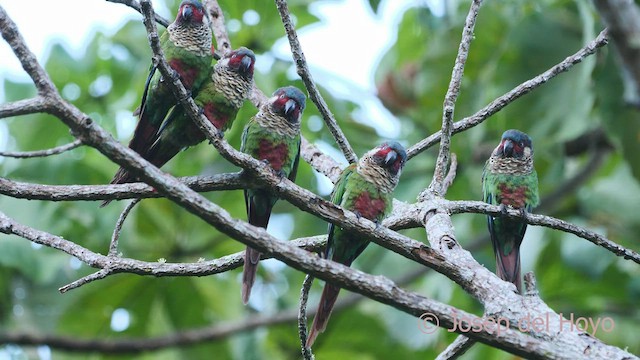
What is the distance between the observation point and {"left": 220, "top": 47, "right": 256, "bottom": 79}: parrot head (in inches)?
209

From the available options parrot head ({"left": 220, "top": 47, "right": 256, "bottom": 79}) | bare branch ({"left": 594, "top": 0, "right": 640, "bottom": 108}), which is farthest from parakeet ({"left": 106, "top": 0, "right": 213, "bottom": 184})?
bare branch ({"left": 594, "top": 0, "right": 640, "bottom": 108})

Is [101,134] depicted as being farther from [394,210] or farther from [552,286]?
[552,286]

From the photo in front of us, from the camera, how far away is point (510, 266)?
562 cm

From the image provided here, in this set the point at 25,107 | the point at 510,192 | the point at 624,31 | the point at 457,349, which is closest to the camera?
the point at 624,31

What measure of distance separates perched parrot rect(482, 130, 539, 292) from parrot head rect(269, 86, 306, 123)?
1.51m

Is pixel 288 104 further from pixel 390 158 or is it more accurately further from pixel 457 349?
pixel 457 349

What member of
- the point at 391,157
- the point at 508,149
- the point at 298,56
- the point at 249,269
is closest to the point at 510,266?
the point at 508,149

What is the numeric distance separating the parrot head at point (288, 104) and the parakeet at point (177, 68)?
0.49 m

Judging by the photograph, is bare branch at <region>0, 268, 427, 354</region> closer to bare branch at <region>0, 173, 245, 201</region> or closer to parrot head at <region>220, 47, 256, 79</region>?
parrot head at <region>220, 47, 256, 79</region>

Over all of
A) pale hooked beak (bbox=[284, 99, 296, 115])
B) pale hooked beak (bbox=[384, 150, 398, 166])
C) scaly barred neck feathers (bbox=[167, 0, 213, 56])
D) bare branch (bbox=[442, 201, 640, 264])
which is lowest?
bare branch (bbox=[442, 201, 640, 264])

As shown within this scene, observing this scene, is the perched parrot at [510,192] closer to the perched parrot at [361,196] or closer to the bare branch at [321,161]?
the perched parrot at [361,196]

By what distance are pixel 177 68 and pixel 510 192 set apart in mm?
2510

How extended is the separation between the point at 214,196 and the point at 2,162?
2382mm

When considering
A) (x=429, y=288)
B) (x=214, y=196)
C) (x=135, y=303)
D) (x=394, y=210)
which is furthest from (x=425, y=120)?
(x=394, y=210)
